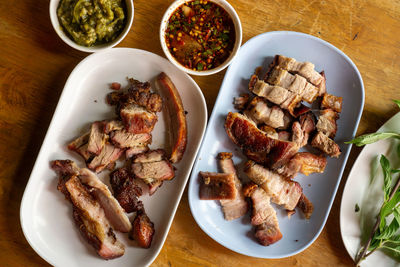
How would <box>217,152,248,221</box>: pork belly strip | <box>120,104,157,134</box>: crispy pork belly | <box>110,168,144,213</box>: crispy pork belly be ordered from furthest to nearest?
<box>217,152,248,221</box>: pork belly strip
<box>110,168,144,213</box>: crispy pork belly
<box>120,104,157,134</box>: crispy pork belly

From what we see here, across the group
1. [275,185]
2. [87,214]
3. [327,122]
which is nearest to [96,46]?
[87,214]

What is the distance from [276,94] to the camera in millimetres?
2590

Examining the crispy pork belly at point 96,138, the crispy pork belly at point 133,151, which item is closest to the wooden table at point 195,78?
the crispy pork belly at point 96,138

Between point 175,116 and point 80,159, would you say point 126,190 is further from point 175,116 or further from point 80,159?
point 175,116

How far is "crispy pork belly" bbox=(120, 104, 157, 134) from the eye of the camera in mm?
2424

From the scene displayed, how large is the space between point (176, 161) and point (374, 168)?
1610 millimetres

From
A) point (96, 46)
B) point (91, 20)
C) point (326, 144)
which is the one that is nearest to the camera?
point (91, 20)

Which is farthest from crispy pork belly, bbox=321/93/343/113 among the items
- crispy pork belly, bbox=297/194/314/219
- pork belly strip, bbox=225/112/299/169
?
crispy pork belly, bbox=297/194/314/219

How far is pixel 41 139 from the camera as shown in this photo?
2631 mm

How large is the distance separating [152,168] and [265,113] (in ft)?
3.15

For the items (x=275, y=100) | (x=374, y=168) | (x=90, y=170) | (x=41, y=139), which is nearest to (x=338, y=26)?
(x=275, y=100)

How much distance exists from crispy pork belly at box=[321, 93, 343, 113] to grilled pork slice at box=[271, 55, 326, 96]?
0.13 m

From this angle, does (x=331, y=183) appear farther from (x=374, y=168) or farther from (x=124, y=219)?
(x=124, y=219)

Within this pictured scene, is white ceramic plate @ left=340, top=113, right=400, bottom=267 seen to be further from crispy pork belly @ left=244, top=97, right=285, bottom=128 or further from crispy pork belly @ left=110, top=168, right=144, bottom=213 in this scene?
crispy pork belly @ left=110, top=168, right=144, bottom=213
